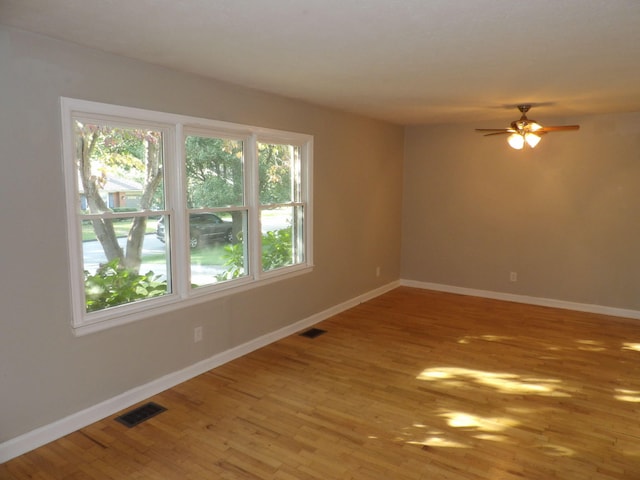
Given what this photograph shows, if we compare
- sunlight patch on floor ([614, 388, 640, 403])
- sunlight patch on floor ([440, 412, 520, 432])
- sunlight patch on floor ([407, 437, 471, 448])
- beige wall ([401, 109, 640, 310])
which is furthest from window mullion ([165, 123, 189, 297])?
beige wall ([401, 109, 640, 310])

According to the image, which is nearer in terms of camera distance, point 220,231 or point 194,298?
point 194,298

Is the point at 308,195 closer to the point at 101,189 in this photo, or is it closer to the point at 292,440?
the point at 101,189

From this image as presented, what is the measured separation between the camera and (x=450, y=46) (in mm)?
2611

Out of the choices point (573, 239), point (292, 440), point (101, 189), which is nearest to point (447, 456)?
point (292, 440)

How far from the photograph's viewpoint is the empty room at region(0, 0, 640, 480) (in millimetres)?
2398

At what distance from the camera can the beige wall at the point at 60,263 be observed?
2.44m

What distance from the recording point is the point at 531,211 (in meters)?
5.71

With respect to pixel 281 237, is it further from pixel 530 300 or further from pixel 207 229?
pixel 530 300

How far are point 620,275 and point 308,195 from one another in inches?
154

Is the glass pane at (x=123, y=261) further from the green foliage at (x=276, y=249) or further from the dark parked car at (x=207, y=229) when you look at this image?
the green foliage at (x=276, y=249)

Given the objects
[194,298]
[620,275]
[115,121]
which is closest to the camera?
[115,121]

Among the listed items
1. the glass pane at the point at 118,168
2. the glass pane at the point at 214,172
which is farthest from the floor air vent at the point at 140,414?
the glass pane at the point at 214,172

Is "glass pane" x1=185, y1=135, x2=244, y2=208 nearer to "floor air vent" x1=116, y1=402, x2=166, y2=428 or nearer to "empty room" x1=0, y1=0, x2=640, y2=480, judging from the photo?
"empty room" x1=0, y1=0, x2=640, y2=480

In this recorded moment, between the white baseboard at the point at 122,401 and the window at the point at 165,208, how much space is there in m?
0.54
